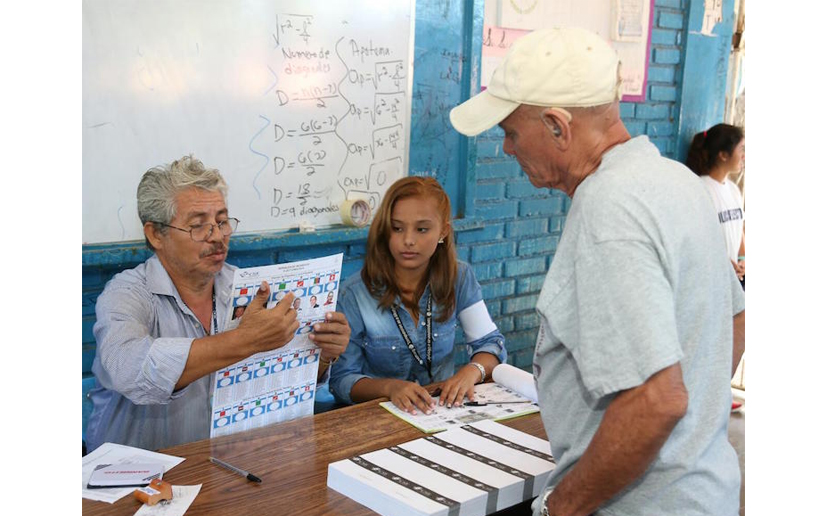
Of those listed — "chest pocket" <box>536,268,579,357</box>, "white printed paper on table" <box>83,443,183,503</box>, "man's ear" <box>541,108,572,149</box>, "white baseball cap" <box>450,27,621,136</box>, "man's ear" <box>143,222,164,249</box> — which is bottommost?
"white printed paper on table" <box>83,443,183,503</box>

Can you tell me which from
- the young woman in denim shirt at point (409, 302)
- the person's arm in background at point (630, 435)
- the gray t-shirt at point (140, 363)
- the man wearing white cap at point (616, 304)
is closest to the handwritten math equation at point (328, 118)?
the young woman in denim shirt at point (409, 302)

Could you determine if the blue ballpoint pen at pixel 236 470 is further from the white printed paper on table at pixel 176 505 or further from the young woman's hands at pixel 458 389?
the young woman's hands at pixel 458 389

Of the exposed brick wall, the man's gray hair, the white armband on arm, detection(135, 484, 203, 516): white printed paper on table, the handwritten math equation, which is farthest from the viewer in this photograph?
the exposed brick wall

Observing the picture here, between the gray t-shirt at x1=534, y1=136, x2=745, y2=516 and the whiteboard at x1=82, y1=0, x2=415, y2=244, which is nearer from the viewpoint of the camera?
the gray t-shirt at x1=534, y1=136, x2=745, y2=516

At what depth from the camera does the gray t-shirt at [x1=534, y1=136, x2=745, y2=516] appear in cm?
124

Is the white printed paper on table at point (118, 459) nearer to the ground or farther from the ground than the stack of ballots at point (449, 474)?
nearer to the ground

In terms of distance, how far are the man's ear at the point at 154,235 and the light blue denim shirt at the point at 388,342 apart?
2.43 feet

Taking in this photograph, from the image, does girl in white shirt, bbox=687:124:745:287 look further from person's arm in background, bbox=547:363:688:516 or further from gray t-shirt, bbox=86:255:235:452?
person's arm in background, bbox=547:363:688:516

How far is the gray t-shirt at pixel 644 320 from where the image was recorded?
1.24 metres

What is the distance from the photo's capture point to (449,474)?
1.86 metres

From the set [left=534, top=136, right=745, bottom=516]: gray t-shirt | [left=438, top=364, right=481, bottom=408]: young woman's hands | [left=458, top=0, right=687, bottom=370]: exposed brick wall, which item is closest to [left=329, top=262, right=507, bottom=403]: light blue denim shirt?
[left=438, top=364, right=481, bottom=408]: young woman's hands

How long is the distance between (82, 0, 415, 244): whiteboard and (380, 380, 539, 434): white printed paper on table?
135cm

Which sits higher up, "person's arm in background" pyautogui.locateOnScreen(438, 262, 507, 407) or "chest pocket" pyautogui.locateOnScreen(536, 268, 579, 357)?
"chest pocket" pyautogui.locateOnScreen(536, 268, 579, 357)

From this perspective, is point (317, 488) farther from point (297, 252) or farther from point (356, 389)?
point (297, 252)
